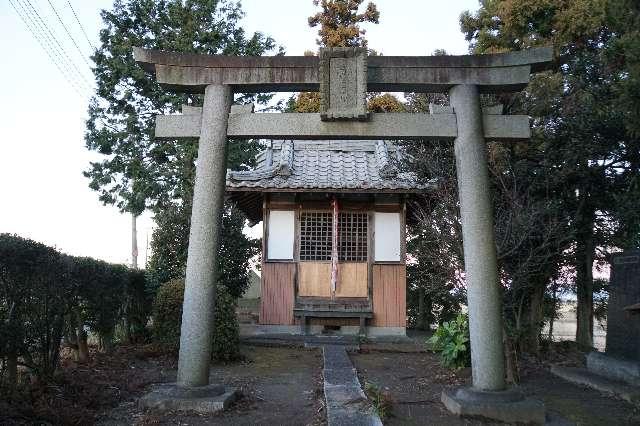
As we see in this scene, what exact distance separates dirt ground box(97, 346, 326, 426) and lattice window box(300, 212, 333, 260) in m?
2.96

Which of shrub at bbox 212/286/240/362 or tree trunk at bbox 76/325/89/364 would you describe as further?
shrub at bbox 212/286/240/362

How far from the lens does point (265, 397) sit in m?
6.85

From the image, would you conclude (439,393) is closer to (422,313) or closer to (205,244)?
(205,244)

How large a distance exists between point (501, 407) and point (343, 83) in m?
4.17

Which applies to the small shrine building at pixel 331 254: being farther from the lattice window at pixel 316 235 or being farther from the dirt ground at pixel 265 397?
the dirt ground at pixel 265 397

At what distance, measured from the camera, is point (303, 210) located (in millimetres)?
13203

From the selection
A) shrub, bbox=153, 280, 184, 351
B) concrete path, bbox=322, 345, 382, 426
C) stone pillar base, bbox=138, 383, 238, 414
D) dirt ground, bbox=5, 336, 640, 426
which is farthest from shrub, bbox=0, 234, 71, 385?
concrete path, bbox=322, 345, 382, 426

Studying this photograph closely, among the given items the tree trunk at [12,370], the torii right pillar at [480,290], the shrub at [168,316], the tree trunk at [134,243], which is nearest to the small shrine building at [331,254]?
the shrub at [168,316]

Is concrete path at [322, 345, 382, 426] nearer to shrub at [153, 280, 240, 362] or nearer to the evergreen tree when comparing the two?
shrub at [153, 280, 240, 362]

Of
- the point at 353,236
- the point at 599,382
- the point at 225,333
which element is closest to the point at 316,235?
the point at 353,236

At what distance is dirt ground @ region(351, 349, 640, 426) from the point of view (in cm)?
583

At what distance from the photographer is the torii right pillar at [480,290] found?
18.7 feet

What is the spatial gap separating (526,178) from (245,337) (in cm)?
700

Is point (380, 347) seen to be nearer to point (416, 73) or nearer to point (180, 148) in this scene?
point (416, 73)
